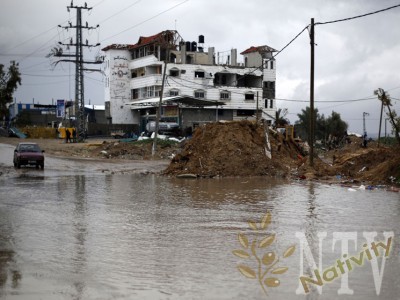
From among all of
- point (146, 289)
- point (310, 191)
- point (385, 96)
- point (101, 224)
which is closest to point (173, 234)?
point (101, 224)

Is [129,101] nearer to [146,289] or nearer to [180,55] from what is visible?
[180,55]

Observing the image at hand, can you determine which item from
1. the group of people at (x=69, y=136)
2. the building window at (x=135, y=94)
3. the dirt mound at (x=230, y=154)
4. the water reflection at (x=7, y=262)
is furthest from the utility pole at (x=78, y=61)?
the water reflection at (x=7, y=262)

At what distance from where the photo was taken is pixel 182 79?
79562 mm

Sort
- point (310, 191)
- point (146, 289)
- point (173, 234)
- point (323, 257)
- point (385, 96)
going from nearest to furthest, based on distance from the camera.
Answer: point (146, 289) → point (323, 257) → point (173, 234) → point (310, 191) → point (385, 96)

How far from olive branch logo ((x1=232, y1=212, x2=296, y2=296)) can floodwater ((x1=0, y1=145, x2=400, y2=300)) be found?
8 cm

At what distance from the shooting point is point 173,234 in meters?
12.0

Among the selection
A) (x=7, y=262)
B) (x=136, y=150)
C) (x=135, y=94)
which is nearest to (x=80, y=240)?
(x=7, y=262)

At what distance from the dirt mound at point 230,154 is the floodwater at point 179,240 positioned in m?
8.04

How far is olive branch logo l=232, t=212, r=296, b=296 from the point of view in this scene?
26.8 feet

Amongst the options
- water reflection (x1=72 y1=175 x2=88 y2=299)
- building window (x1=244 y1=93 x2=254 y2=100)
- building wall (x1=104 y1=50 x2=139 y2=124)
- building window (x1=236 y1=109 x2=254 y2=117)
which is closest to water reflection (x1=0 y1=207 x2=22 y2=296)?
water reflection (x1=72 y1=175 x2=88 y2=299)

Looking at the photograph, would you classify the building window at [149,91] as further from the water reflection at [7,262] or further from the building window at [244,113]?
the water reflection at [7,262]

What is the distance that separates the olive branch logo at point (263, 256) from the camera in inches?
322

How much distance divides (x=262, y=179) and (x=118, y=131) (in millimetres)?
52625

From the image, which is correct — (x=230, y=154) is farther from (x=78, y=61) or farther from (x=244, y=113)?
(x=244, y=113)
